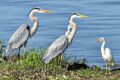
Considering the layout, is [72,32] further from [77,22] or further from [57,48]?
[77,22]

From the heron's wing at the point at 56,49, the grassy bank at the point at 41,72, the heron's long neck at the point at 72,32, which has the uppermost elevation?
the heron's long neck at the point at 72,32

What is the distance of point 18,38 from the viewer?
15695 mm

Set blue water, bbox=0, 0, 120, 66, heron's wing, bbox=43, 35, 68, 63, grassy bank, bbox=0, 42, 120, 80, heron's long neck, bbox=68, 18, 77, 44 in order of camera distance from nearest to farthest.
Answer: grassy bank, bbox=0, 42, 120, 80
heron's wing, bbox=43, 35, 68, 63
heron's long neck, bbox=68, 18, 77, 44
blue water, bbox=0, 0, 120, 66

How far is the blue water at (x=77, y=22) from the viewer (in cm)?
2211

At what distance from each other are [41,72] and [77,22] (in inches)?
565

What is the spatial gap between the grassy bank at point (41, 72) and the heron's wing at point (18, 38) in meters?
0.55

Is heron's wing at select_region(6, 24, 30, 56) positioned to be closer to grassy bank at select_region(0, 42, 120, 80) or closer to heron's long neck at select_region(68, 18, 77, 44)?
grassy bank at select_region(0, 42, 120, 80)

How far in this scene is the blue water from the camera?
22.1 metres

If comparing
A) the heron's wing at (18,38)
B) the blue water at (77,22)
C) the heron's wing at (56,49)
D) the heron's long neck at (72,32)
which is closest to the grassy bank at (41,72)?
the heron's wing at (56,49)

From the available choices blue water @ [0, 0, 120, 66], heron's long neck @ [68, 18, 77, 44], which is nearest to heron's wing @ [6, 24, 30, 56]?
heron's long neck @ [68, 18, 77, 44]

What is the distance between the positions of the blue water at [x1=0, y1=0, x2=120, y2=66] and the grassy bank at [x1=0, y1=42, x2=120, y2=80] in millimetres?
4453

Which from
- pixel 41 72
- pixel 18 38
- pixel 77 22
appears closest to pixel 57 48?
pixel 18 38

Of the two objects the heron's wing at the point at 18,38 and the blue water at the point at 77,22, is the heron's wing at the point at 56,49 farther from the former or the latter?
the blue water at the point at 77,22

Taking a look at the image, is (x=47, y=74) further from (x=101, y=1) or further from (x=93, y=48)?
(x=101, y=1)
